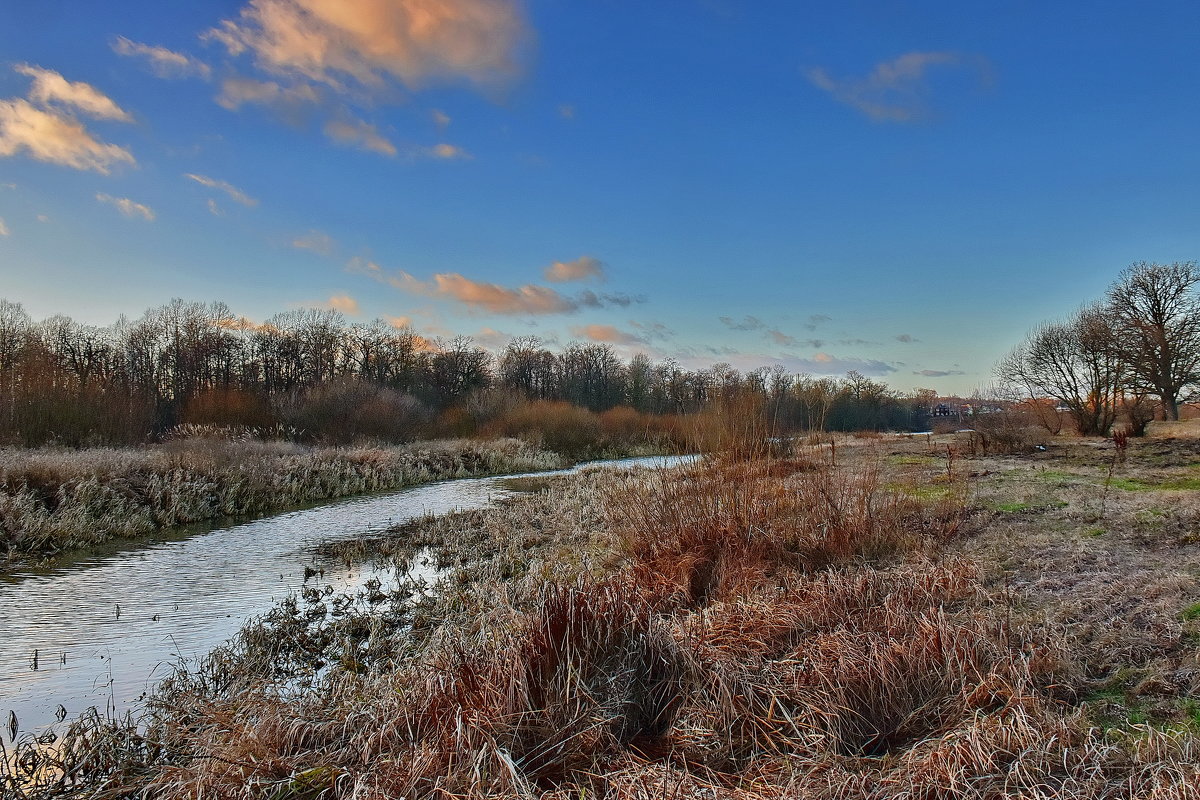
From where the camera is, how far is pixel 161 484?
13516mm

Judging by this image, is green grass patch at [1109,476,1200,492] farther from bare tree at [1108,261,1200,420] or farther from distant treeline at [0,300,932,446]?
bare tree at [1108,261,1200,420]

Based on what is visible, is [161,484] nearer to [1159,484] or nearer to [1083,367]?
[1159,484]

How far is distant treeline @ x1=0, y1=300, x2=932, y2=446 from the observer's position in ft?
57.0

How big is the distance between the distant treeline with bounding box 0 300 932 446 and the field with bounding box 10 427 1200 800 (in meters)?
2.37

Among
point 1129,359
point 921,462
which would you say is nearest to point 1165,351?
point 1129,359

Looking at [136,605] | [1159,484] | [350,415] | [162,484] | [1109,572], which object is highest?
[350,415]

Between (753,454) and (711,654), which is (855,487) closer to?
(753,454)

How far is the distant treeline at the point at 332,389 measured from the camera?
17359mm

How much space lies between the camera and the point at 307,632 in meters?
6.25

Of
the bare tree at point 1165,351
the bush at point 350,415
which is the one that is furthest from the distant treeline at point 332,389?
the bare tree at point 1165,351

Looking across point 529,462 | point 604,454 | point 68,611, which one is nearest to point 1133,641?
point 68,611

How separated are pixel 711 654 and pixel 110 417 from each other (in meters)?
22.3

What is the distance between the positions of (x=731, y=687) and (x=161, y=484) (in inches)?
545

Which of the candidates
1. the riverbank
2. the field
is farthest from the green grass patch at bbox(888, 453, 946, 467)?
the riverbank
